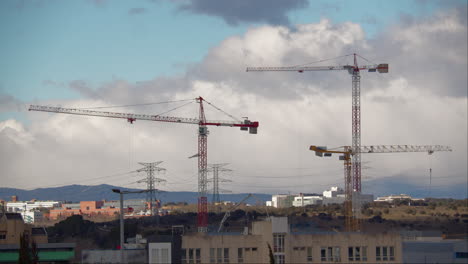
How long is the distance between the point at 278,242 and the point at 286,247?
1258 mm

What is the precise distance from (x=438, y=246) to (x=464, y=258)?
409 cm

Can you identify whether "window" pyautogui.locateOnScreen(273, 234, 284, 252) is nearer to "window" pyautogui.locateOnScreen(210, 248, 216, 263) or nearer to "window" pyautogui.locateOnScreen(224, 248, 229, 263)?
"window" pyautogui.locateOnScreen(224, 248, 229, 263)

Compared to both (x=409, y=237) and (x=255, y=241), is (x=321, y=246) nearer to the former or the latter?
(x=255, y=241)

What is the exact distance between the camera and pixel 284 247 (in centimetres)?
10750

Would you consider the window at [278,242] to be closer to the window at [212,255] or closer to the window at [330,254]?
the window at [330,254]

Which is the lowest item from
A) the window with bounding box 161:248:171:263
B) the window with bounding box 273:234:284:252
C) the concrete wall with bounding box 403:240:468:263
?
the concrete wall with bounding box 403:240:468:263

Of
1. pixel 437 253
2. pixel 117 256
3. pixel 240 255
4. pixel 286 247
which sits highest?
pixel 286 247

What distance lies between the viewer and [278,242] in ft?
354

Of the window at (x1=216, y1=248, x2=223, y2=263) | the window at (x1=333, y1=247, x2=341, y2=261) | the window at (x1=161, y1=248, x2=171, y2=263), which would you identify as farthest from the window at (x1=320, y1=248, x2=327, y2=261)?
the window at (x1=161, y1=248, x2=171, y2=263)

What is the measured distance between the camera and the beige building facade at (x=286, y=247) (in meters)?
108

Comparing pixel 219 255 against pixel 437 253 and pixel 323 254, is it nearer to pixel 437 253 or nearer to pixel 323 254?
pixel 323 254

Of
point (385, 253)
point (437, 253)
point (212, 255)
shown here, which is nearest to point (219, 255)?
point (212, 255)

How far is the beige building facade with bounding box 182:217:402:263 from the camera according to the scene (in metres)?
108

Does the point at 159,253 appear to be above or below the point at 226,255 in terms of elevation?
above
